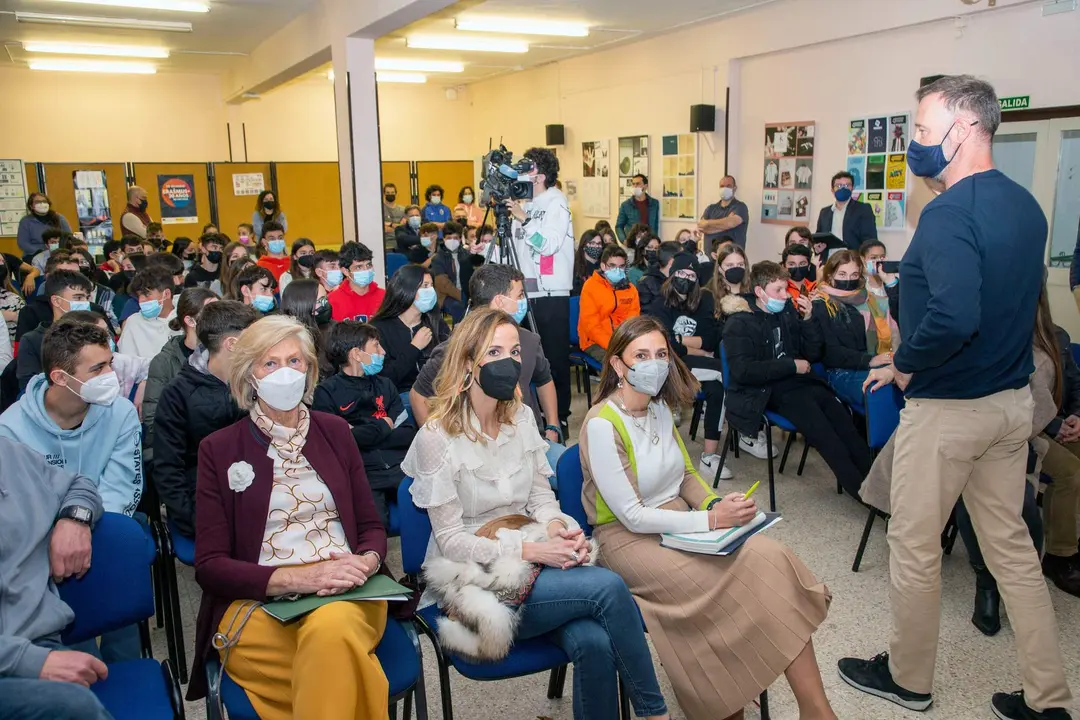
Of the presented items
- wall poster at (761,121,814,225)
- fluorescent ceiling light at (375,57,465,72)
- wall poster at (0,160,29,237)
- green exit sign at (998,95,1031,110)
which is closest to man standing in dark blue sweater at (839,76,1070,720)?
green exit sign at (998,95,1031,110)

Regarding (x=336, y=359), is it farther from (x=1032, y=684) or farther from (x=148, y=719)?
(x=1032, y=684)

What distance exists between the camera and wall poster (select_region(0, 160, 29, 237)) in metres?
12.1

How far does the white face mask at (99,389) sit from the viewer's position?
2.72 m

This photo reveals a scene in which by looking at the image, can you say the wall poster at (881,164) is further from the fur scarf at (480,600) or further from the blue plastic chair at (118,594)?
the blue plastic chair at (118,594)

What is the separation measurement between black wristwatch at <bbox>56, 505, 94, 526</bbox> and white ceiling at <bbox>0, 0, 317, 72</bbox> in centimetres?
805

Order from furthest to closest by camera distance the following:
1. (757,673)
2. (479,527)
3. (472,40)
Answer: (472,40) → (479,527) → (757,673)

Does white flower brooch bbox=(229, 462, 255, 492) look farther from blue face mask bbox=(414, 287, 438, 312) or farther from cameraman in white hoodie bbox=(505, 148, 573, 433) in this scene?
cameraman in white hoodie bbox=(505, 148, 573, 433)

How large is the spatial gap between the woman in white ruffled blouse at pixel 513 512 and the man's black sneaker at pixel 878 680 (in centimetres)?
94

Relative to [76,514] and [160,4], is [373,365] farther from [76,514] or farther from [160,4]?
[160,4]

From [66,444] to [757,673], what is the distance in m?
2.38

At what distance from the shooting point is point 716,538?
7.97 ft

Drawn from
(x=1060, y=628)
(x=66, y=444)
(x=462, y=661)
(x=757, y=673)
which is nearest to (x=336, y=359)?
(x=66, y=444)

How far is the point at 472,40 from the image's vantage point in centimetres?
1134

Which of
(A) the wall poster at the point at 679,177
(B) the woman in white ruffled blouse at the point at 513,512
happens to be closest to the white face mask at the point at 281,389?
(B) the woman in white ruffled blouse at the point at 513,512
